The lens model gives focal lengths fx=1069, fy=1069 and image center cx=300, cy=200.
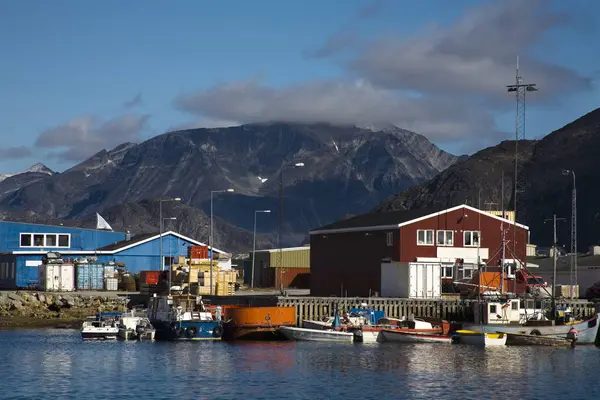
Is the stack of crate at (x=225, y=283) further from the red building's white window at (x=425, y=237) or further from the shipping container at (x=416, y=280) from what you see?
the red building's white window at (x=425, y=237)

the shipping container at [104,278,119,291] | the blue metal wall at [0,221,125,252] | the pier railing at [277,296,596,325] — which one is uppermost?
the blue metal wall at [0,221,125,252]

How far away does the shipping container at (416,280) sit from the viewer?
280ft

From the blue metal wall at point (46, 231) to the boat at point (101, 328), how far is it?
4433 cm

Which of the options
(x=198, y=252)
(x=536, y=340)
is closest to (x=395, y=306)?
(x=536, y=340)

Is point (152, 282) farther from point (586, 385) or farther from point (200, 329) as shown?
point (586, 385)

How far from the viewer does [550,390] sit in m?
52.2

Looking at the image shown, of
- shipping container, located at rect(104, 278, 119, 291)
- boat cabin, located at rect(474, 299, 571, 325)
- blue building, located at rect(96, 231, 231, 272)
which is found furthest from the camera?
blue building, located at rect(96, 231, 231, 272)

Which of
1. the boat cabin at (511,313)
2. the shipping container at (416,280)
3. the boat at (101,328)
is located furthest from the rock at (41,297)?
the boat cabin at (511,313)

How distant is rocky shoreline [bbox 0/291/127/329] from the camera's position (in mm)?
88375

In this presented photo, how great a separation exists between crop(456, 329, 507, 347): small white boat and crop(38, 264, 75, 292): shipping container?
4962 centimetres

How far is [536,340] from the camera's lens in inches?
2854

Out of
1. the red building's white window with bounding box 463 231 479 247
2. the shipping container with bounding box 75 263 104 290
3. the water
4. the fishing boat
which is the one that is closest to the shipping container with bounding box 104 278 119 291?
the shipping container with bounding box 75 263 104 290

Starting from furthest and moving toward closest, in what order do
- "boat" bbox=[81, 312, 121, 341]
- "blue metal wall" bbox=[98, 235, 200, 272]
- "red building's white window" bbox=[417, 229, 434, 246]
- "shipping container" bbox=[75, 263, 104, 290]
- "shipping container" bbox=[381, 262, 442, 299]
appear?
"blue metal wall" bbox=[98, 235, 200, 272]
"shipping container" bbox=[75, 263, 104, 290]
"red building's white window" bbox=[417, 229, 434, 246]
"shipping container" bbox=[381, 262, 442, 299]
"boat" bbox=[81, 312, 121, 341]

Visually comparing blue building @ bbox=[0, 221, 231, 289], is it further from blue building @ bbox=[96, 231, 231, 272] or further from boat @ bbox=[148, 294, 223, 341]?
boat @ bbox=[148, 294, 223, 341]
